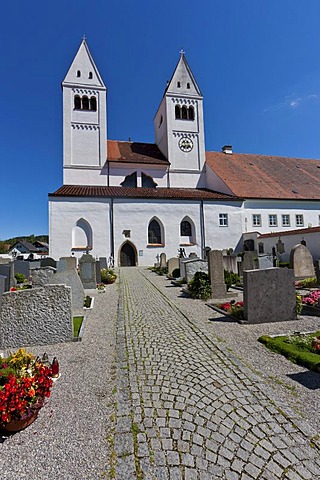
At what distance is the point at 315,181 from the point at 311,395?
34036 mm

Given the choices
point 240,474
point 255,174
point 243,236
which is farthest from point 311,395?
point 255,174

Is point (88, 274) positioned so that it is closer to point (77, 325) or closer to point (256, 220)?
point (77, 325)

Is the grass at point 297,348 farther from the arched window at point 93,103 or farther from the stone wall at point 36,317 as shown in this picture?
the arched window at point 93,103

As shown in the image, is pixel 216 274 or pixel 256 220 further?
pixel 256 220

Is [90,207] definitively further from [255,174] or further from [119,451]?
[119,451]

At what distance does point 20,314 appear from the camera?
5027mm

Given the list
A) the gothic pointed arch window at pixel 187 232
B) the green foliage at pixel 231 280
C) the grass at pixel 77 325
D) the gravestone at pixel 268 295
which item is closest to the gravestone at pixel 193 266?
the green foliage at pixel 231 280

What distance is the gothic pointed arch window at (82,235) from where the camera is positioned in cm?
2334

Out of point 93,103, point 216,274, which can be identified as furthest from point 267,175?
point 216,274

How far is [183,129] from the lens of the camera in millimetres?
31422

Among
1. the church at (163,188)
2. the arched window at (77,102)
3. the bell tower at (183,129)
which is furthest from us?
the bell tower at (183,129)

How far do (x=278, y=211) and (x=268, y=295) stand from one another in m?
23.8

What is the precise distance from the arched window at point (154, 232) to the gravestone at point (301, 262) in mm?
14162

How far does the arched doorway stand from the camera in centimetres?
2459
